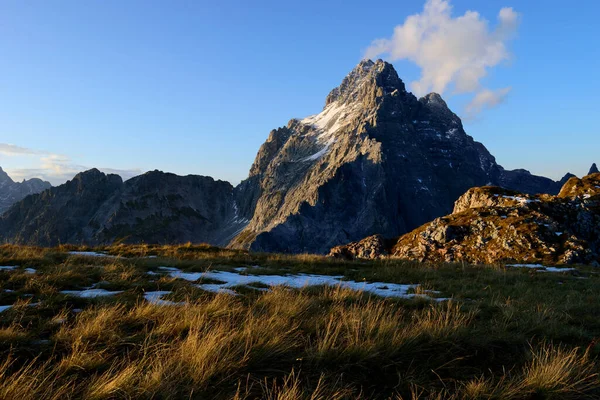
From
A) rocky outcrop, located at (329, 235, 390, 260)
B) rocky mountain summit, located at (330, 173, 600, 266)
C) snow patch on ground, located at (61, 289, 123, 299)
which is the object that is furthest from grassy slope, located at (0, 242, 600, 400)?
rocky outcrop, located at (329, 235, 390, 260)

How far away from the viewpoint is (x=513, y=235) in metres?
31.1

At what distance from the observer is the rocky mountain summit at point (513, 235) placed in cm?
2826

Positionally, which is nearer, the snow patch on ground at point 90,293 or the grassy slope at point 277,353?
the grassy slope at point 277,353

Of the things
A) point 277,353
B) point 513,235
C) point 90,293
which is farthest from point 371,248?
point 277,353

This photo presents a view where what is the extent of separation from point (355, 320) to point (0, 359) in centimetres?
462

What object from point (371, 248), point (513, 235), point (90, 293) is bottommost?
point (371, 248)

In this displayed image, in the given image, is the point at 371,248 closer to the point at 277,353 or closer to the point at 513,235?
the point at 513,235

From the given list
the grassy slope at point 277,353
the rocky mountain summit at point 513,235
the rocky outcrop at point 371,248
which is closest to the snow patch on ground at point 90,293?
the grassy slope at point 277,353

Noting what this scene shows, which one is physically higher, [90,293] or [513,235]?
[513,235]

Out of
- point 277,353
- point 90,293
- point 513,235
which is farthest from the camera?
point 513,235

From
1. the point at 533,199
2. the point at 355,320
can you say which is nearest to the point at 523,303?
the point at 355,320

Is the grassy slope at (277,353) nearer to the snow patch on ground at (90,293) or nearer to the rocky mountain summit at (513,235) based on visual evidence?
the snow patch on ground at (90,293)

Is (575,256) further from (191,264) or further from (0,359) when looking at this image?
(0,359)

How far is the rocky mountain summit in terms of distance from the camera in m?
28.3
